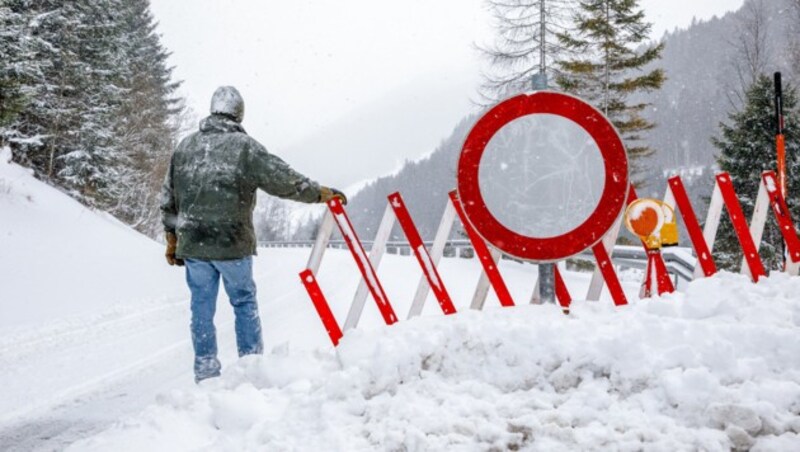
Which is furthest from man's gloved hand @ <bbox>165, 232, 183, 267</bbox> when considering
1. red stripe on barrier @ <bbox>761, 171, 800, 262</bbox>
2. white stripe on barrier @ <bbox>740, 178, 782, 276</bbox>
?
red stripe on barrier @ <bbox>761, 171, 800, 262</bbox>

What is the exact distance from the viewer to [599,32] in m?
19.6

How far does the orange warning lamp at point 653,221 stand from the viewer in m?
2.81

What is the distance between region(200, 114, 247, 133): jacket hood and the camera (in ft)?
Answer: 11.4

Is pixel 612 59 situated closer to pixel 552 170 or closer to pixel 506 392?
pixel 552 170

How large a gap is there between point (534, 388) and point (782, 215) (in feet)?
8.67

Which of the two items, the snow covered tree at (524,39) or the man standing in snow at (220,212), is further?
the snow covered tree at (524,39)

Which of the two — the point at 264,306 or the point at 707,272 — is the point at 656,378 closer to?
the point at 707,272

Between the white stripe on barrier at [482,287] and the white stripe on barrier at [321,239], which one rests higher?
the white stripe on barrier at [321,239]

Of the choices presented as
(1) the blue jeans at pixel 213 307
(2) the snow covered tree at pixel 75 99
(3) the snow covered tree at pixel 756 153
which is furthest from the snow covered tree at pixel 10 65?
(3) the snow covered tree at pixel 756 153

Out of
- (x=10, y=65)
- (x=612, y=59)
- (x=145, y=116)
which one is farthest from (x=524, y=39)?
(x=145, y=116)

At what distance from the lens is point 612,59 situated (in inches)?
794

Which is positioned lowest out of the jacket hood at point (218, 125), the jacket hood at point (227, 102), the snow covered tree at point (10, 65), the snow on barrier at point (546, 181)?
the snow on barrier at point (546, 181)

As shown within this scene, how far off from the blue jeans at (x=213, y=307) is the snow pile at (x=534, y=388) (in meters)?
0.72

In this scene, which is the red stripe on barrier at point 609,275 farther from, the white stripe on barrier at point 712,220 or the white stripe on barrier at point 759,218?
the white stripe on barrier at point 759,218
